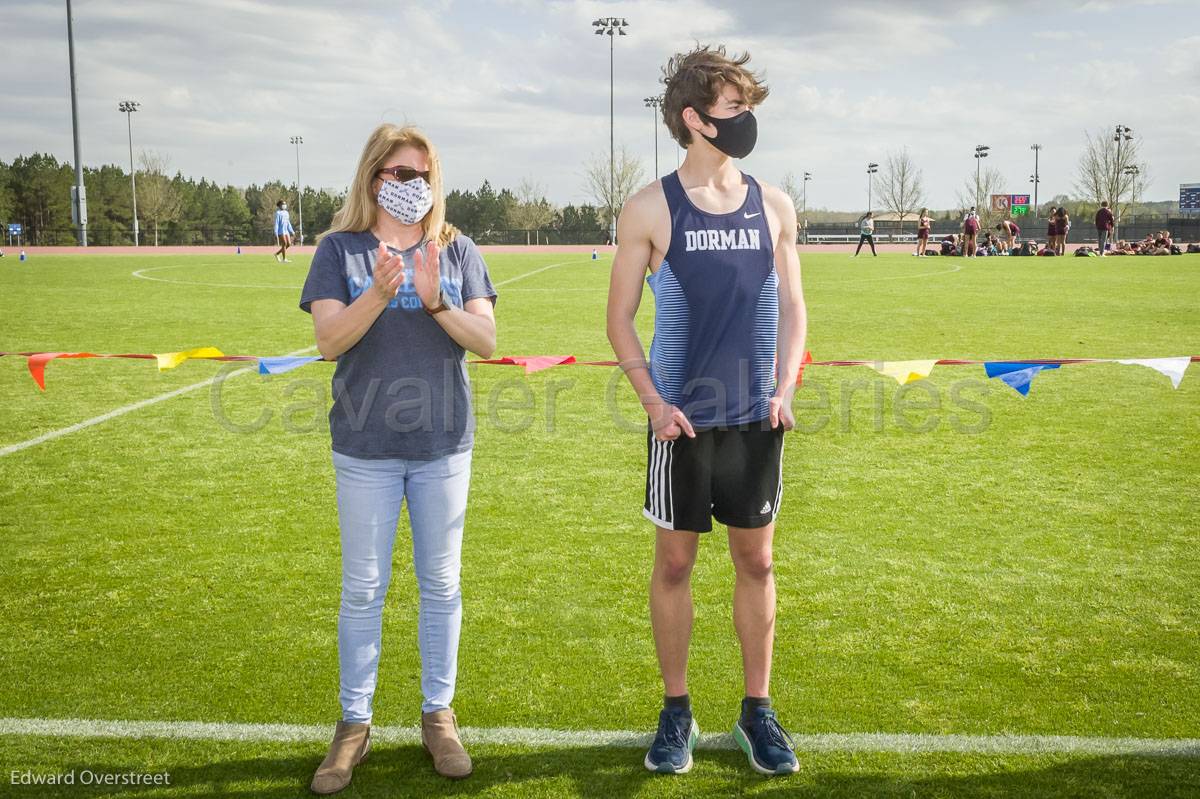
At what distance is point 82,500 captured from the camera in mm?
6430

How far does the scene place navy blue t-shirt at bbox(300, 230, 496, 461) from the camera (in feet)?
10.3

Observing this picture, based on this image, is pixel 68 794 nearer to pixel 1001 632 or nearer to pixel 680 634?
pixel 680 634

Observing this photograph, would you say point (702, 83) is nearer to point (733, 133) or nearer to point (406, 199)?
point (733, 133)

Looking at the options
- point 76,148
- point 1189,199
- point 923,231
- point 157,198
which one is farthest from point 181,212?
point 1189,199

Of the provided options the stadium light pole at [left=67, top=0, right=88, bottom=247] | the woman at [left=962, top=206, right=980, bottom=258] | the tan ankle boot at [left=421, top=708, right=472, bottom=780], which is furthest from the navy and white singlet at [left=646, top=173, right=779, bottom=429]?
the stadium light pole at [left=67, top=0, right=88, bottom=247]

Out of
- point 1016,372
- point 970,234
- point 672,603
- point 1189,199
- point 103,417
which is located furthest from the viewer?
point 1189,199

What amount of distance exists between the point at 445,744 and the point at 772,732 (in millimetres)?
1075

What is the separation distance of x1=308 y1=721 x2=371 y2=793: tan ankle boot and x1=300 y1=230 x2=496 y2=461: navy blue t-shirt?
91 centimetres

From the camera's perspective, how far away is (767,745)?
328 cm

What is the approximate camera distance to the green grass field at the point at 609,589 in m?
3.34

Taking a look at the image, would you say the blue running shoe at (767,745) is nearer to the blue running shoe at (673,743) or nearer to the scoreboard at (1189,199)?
the blue running shoe at (673,743)

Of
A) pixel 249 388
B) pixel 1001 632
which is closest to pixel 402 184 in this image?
pixel 1001 632

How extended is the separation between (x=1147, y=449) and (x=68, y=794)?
24.7 feet

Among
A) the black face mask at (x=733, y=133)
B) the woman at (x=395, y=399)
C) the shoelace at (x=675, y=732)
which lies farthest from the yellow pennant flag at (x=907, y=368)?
the woman at (x=395, y=399)
